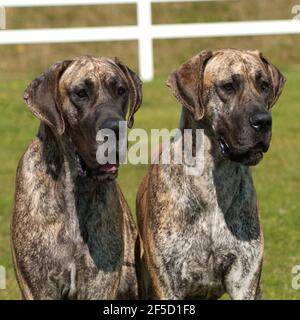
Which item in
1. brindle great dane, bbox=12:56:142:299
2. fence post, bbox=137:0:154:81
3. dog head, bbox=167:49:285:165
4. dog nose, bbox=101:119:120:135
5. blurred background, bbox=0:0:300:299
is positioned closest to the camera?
dog nose, bbox=101:119:120:135

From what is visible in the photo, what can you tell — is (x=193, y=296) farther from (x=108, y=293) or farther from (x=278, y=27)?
(x=278, y=27)

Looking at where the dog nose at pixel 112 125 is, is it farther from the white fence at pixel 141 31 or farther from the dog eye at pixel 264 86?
the white fence at pixel 141 31

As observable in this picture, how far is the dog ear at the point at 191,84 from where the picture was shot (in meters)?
6.84

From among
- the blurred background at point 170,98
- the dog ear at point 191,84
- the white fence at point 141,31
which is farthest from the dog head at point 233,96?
the white fence at point 141,31

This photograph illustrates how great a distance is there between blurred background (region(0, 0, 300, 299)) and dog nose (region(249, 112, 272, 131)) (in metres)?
2.09

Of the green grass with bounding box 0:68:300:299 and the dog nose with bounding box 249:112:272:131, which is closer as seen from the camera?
the dog nose with bounding box 249:112:272:131

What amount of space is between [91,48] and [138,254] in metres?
17.5

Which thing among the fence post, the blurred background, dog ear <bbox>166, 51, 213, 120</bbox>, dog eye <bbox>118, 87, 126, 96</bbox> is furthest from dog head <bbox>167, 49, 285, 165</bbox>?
the fence post

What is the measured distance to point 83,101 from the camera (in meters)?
6.48

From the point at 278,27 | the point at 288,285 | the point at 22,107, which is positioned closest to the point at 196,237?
the point at 288,285

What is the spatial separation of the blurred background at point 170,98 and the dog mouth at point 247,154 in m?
1.87

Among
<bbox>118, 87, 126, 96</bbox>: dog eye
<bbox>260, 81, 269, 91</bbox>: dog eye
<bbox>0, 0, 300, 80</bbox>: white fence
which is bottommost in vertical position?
<bbox>118, 87, 126, 96</bbox>: dog eye

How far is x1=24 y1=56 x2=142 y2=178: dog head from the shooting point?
6.39 m

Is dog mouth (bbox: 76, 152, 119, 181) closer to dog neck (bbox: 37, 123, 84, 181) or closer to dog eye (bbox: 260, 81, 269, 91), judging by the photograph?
dog neck (bbox: 37, 123, 84, 181)
